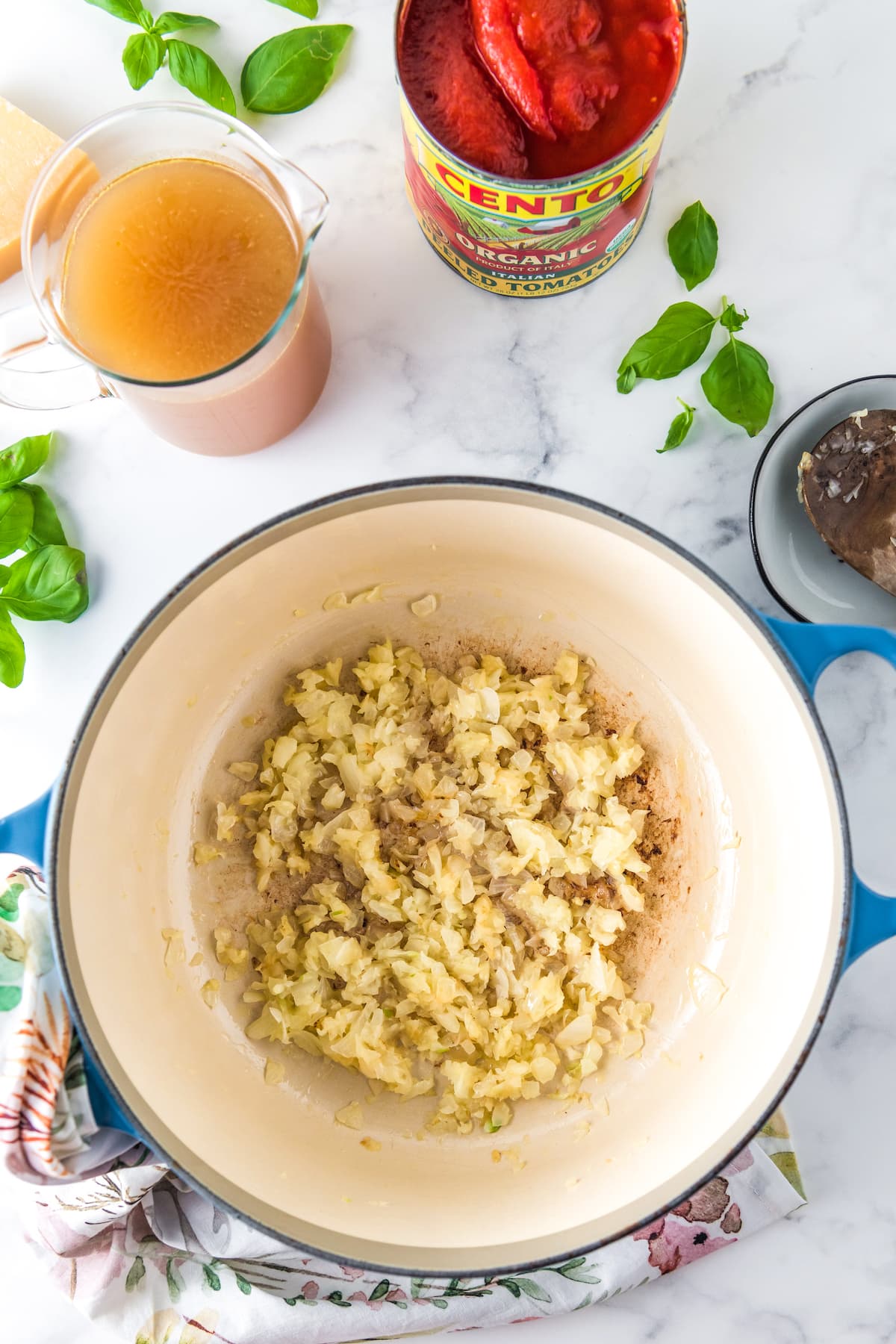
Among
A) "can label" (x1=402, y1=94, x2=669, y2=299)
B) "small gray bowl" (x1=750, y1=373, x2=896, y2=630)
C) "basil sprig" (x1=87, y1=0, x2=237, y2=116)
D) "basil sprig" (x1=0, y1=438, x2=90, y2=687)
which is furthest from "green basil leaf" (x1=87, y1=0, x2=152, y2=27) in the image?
"small gray bowl" (x1=750, y1=373, x2=896, y2=630)

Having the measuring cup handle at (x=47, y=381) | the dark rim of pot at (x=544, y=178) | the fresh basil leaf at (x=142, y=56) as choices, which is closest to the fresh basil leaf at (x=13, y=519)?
the measuring cup handle at (x=47, y=381)

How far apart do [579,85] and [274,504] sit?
550mm

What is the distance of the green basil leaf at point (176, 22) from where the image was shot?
1.16 meters

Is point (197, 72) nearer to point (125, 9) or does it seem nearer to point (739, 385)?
point (125, 9)

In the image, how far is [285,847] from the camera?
1171 mm

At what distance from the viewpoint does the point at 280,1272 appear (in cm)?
119

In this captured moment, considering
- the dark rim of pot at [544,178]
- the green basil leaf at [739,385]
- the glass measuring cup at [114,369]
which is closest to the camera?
the dark rim of pot at [544,178]

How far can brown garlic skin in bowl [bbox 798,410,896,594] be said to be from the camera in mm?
1159

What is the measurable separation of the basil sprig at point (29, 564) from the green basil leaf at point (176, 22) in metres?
0.48

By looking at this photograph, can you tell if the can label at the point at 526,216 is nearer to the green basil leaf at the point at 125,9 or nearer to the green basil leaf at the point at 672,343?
the green basil leaf at the point at 672,343

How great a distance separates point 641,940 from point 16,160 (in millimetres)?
1126

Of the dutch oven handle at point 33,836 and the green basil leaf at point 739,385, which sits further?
the green basil leaf at point 739,385

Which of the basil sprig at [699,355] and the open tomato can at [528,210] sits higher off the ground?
the open tomato can at [528,210]

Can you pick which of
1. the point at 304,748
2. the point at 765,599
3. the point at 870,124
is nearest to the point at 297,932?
the point at 304,748
